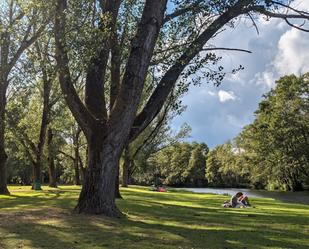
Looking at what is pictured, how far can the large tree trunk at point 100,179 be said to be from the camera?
39.9ft

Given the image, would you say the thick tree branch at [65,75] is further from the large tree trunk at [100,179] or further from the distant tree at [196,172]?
the distant tree at [196,172]

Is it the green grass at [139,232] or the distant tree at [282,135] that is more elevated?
the distant tree at [282,135]

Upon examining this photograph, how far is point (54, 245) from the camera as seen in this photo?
8086 mm

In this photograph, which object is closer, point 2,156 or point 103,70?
point 103,70

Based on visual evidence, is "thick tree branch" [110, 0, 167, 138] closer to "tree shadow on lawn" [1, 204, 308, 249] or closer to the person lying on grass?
"tree shadow on lawn" [1, 204, 308, 249]

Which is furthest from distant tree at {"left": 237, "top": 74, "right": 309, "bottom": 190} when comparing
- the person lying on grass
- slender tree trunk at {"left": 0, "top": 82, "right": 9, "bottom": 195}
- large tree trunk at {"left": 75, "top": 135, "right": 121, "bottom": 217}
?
large tree trunk at {"left": 75, "top": 135, "right": 121, "bottom": 217}

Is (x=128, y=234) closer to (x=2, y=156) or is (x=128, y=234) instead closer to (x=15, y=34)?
(x=15, y=34)

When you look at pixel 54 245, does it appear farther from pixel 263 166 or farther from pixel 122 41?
pixel 263 166

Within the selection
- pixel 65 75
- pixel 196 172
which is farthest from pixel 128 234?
pixel 196 172

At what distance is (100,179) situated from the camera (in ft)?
39.8

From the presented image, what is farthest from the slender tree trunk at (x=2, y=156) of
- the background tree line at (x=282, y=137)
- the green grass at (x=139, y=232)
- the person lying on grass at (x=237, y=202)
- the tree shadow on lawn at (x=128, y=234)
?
the background tree line at (x=282, y=137)

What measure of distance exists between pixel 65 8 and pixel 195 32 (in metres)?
5.20

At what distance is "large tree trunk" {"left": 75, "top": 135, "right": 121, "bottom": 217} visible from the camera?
12164 millimetres

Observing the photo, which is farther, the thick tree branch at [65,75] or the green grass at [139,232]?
the thick tree branch at [65,75]
